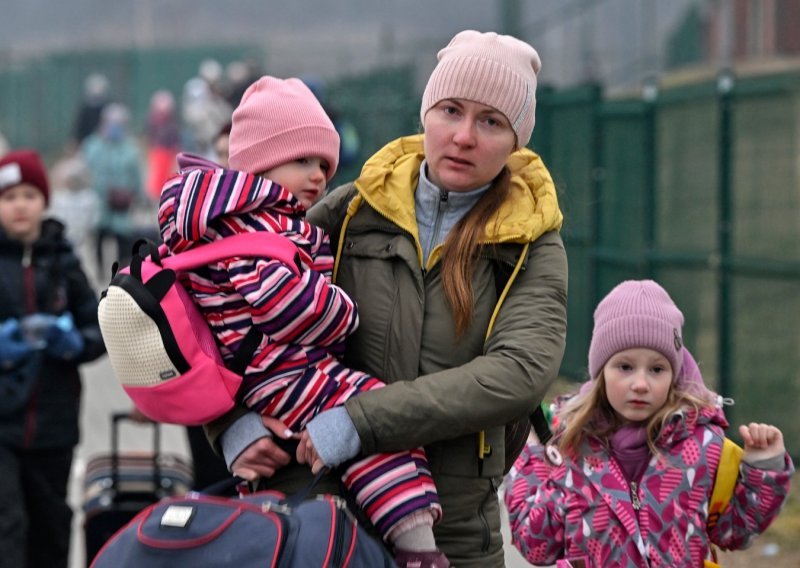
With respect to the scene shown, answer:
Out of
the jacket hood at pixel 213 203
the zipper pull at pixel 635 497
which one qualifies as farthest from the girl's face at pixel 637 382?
the jacket hood at pixel 213 203

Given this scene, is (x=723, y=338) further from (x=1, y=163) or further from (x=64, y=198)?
(x=64, y=198)

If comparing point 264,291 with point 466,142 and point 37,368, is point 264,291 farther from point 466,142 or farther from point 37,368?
point 37,368

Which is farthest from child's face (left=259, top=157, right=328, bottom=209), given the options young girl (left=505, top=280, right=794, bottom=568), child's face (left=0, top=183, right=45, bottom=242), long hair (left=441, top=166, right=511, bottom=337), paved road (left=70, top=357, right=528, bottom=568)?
paved road (left=70, top=357, right=528, bottom=568)

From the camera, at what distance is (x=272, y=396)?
3.40m

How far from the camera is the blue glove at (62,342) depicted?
6281mm

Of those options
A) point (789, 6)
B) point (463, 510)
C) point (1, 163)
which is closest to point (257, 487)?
point (463, 510)

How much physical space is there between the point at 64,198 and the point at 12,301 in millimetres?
12354

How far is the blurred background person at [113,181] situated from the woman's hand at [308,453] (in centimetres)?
1562

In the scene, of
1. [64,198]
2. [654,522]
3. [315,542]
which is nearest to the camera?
[315,542]

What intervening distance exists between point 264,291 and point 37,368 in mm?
3238

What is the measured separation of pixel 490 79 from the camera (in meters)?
3.55

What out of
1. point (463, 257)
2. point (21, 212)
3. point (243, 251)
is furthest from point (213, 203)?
point (21, 212)

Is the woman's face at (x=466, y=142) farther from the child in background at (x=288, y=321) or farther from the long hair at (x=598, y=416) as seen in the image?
the long hair at (x=598, y=416)

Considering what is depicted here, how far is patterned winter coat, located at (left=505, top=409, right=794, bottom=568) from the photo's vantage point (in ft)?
13.1
